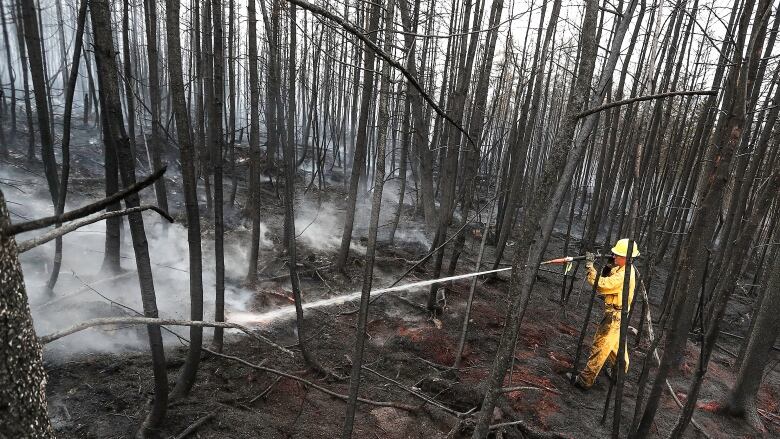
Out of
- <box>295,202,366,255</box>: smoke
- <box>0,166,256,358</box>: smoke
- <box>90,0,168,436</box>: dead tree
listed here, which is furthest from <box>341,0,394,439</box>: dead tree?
<box>295,202,366,255</box>: smoke

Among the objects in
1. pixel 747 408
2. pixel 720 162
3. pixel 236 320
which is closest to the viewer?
pixel 720 162

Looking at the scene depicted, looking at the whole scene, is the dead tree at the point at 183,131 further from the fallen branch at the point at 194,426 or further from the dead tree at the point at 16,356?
the dead tree at the point at 16,356

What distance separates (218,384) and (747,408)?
692 cm

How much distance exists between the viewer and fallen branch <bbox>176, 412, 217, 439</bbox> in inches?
149

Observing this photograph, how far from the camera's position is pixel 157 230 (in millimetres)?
9789

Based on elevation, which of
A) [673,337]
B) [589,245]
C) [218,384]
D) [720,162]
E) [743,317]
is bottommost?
[743,317]

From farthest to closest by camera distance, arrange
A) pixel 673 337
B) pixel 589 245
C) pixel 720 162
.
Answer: pixel 589 245 < pixel 673 337 < pixel 720 162

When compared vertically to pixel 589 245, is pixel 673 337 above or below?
above

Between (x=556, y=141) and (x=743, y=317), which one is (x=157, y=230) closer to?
(x=556, y=141)

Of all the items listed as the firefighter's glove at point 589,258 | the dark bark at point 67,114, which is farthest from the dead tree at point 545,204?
the dark bark at point 67,114

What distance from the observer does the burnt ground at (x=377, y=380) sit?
4.29 meters

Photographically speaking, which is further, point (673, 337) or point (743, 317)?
point (743, 317)

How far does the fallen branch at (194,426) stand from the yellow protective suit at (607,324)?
15.7 ft

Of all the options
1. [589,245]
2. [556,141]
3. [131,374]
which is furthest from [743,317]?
[131,374]
